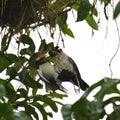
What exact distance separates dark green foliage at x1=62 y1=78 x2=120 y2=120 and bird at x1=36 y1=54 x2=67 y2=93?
0.80 metres

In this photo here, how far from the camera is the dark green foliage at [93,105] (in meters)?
0.65

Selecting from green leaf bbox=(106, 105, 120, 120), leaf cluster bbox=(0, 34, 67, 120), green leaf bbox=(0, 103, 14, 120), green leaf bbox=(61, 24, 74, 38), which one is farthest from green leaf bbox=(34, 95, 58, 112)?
green leaf bbox=(106, 105, 120, 120)

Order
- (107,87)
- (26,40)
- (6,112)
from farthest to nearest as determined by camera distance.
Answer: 1. (26,40)
2. (6,112)
3. (107,87)

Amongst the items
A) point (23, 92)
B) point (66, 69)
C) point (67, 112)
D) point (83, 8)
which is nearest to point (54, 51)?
point (66, 69)

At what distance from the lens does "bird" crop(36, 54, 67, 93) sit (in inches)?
59.1

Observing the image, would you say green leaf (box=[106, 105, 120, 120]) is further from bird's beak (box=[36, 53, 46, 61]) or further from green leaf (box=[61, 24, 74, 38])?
green leaf (box=[61, 24, 74, 38])

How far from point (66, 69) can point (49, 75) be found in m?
0.06

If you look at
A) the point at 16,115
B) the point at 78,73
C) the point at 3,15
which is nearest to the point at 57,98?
the point at 78,73

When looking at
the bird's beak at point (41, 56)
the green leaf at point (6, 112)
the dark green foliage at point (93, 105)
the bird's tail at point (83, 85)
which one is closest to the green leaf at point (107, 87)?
the dark green foliage at point (93, 105)

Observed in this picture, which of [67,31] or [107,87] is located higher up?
[67,31]

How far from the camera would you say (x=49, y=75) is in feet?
5.06

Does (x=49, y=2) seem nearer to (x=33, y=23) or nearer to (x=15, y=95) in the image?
(x=33, y=23)

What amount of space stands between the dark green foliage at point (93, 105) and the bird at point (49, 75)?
0.80 meters

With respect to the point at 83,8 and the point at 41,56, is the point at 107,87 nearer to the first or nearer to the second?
the point at 83,8
